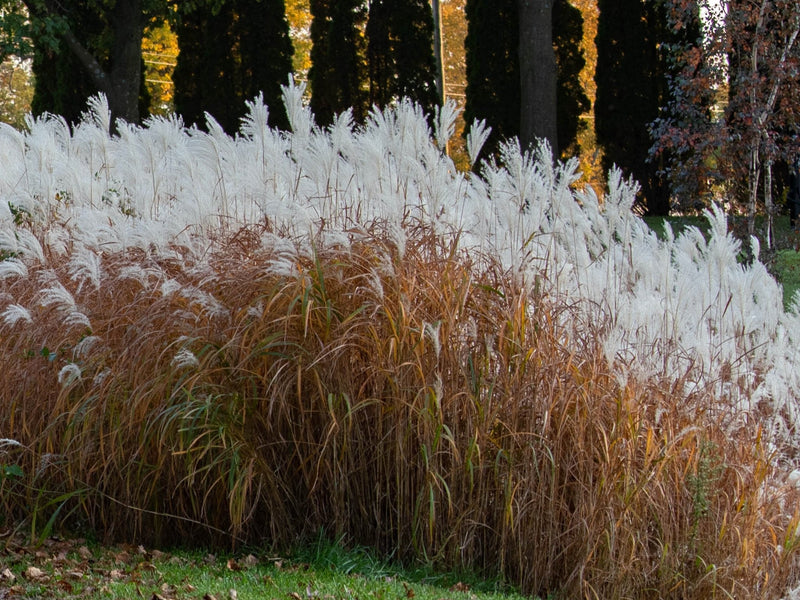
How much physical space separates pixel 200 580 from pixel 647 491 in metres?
1.68

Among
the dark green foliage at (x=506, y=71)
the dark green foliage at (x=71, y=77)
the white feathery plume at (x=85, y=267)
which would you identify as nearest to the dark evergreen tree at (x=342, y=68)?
the dark green foliage at (x=506, y=71)

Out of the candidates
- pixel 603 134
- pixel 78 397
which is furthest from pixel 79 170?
pixel 603 134

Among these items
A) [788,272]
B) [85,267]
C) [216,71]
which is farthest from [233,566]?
[216,71]

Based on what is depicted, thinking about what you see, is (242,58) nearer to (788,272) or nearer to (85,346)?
(788,272)

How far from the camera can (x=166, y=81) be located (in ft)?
80.3

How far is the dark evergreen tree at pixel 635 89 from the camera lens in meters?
13.4

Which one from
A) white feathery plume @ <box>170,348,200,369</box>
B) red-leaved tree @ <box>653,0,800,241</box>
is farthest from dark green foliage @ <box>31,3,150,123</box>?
white feathery plume @ <box>170,348,200,369</box>

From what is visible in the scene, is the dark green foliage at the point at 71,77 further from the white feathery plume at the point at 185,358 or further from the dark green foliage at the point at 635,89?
the white feathery plume at the point at 185,358

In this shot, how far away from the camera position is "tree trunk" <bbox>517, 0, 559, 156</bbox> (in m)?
11.5

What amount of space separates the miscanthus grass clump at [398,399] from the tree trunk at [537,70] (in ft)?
25.0

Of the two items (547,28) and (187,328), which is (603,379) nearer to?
(187,328)

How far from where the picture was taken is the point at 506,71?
1416 cm

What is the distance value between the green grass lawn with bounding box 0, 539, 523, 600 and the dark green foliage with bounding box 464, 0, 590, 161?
1101 cm

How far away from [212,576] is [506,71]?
1184 cm
